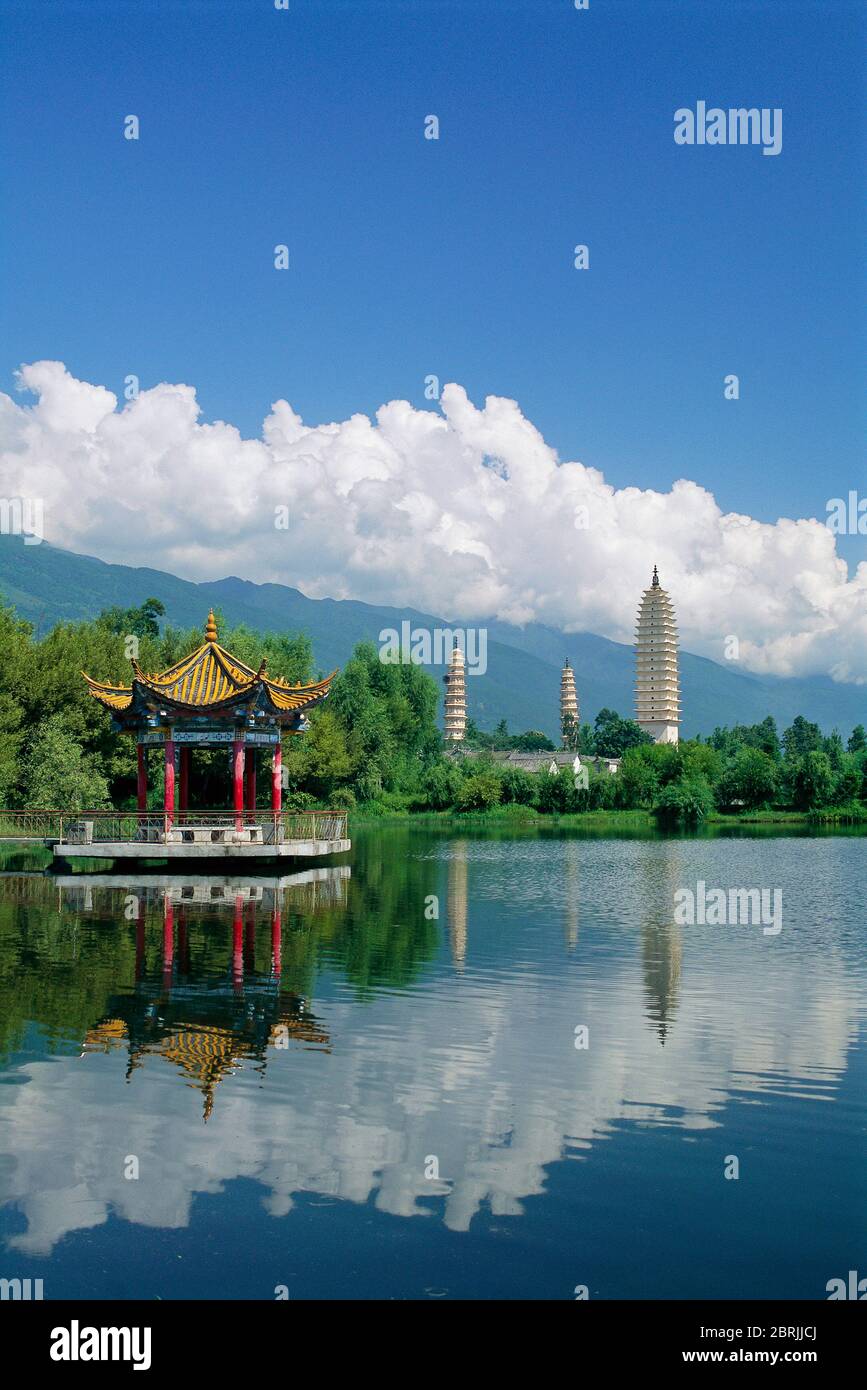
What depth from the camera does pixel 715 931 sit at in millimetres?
21453

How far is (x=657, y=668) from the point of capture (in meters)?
143

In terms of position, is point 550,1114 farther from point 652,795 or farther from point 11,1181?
point 652,795

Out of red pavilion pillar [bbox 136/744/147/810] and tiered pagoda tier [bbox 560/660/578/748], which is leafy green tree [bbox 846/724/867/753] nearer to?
tiered pagoda tier [bbox 560/660/578/748]

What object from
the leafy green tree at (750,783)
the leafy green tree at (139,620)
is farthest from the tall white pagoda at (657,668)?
the leafy green tree at (139,620)

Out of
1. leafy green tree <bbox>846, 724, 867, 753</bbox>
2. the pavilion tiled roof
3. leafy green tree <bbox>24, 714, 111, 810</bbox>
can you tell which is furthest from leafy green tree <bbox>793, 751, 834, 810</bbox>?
leafy green tree <bbox>24, 714, 111, 810</bbox>

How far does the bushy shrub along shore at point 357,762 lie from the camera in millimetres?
42156

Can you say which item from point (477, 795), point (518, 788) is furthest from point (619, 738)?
point (477, 795)

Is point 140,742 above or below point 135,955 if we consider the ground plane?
above

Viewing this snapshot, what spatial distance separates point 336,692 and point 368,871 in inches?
1503

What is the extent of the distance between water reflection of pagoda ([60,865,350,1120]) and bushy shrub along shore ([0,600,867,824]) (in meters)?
17.5

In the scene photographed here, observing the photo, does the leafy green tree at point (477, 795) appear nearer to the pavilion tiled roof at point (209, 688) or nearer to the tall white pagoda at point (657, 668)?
the pavilion tiled roof at point (209, 688)

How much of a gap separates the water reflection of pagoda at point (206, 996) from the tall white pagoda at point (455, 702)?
4780 inches

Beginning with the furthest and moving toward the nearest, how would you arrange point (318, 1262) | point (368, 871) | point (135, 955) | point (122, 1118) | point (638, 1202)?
point (368, 871) < point (135, 955) < point (122, 1118) < point (638, 1202) < point (318, 1262)

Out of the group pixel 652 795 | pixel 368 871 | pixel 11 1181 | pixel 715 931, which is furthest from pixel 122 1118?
pixel 652 795
